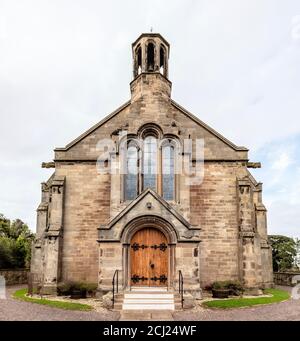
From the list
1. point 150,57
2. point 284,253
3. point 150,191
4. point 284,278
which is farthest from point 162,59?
point 284,253

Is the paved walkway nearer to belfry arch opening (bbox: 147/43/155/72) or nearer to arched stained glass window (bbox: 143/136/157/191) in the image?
arched stained glass window (bbox: 143/136/157/191)

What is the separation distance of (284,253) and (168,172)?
35.3 meters

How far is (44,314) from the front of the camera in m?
13.4

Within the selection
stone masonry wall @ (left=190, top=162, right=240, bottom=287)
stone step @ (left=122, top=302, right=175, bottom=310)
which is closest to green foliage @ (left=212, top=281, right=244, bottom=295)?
stone masonry wall @ (left=190, top=162, right=240, bottom=287)

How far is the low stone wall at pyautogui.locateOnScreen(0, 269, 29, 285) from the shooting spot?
28748 mm

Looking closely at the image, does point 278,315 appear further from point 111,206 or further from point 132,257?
point 111,206

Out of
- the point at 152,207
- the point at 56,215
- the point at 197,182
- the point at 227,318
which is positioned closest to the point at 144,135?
the point at 197,182

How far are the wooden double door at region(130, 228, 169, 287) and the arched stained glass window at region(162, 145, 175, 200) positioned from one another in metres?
3.20

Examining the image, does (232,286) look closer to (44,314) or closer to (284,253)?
(44,314)

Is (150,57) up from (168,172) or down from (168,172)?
up

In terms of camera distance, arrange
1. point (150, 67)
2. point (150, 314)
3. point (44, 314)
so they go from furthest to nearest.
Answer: point (150, 67)
point (150, 314)
point (44, 314)

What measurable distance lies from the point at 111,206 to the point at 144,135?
477 centimetres

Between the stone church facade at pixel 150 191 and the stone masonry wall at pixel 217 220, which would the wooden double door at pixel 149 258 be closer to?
the stone church facade at pixel 150 191
